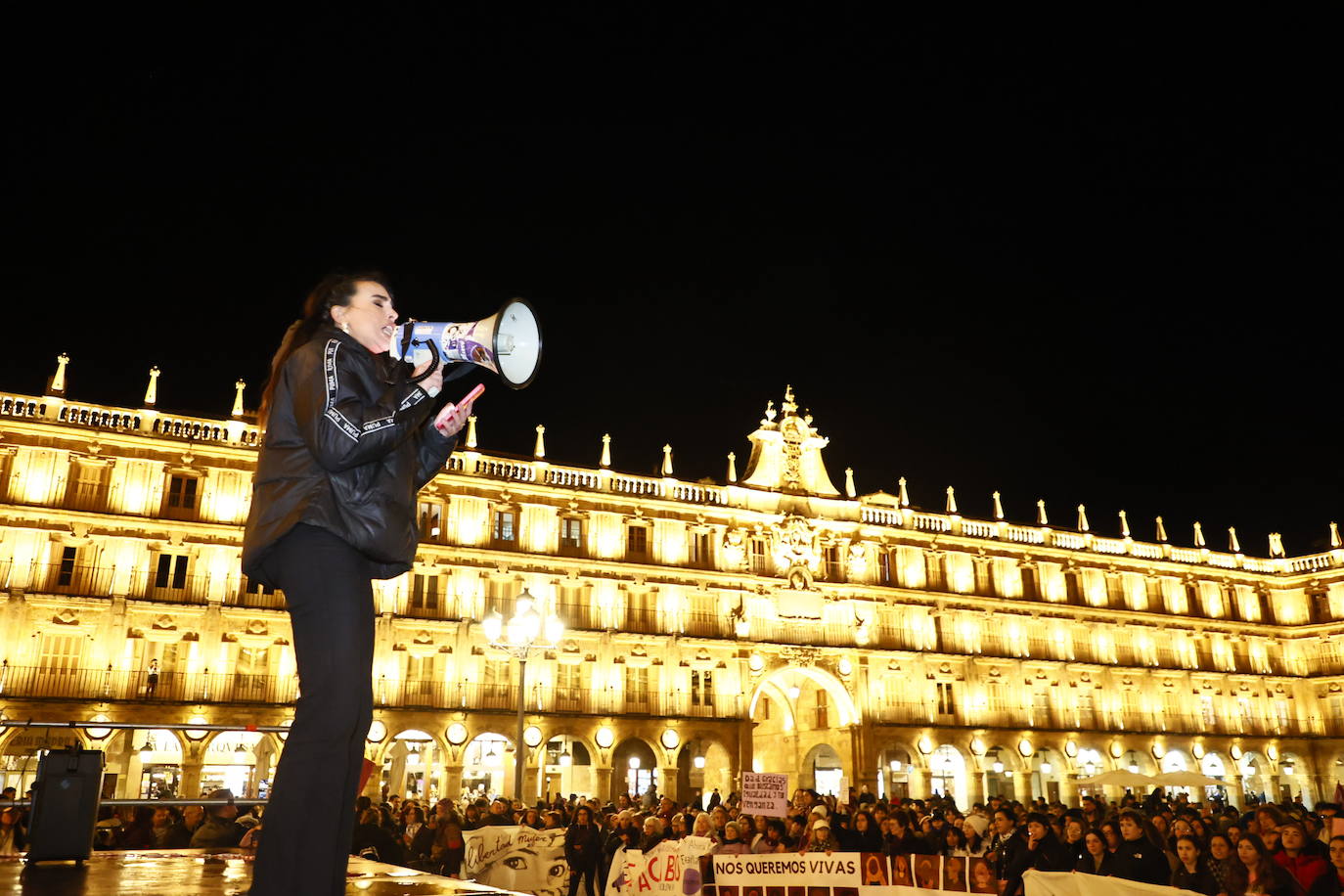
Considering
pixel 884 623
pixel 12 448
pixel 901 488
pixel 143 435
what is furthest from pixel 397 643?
pixel 901 488

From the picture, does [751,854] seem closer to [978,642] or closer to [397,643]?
[397,643]

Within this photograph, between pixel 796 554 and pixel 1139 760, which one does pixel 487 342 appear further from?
pixel 1139 760

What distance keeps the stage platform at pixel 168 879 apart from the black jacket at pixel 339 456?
1629 mm

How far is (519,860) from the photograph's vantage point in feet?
47.1

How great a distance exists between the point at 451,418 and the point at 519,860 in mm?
12171

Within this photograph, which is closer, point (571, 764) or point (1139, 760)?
point (571, 764)

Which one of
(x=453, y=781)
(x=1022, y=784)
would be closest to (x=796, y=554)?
(x=1022, y=784)

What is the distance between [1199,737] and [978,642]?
12.5 m

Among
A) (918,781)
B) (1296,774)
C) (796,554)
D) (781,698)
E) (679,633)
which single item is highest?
(796,554)

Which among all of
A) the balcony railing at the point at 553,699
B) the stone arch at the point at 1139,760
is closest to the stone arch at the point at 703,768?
the balcony railing at the point at 553,699

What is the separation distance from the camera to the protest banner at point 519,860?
Answer: 46.8ft

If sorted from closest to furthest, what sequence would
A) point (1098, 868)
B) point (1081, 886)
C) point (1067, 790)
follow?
point (1081, 886), point (1098, 868), point (1067, 790)

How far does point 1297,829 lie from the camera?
9.14 metres

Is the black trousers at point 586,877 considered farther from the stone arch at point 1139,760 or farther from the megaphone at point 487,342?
the stone arch at point 1139,760
